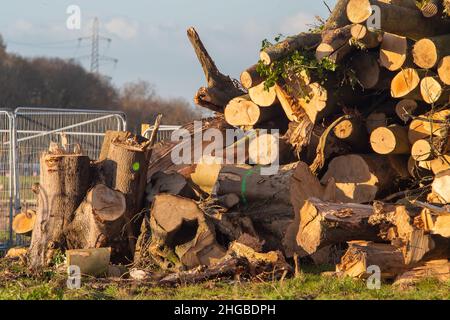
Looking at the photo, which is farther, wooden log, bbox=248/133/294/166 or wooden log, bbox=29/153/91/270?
wooden log, bbox=248/133/294/166

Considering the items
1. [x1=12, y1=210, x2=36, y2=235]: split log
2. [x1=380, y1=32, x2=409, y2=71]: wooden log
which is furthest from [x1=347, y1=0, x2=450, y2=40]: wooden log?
[x1=12, y1=210, x2=36, y2=235]: split log

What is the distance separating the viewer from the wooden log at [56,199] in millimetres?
9820

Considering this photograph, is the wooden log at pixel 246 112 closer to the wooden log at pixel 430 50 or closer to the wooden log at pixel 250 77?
the wooden log at pixel 250 77

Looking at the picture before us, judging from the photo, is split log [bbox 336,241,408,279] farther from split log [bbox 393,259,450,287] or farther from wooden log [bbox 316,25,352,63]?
wooden log [bbox 316,25,352,63]

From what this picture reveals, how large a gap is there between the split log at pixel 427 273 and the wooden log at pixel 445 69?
7.06 feet

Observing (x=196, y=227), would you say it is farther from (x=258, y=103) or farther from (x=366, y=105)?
(x=366, y=105)

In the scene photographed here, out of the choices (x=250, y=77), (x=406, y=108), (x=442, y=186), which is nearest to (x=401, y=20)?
(x=406, y=108)

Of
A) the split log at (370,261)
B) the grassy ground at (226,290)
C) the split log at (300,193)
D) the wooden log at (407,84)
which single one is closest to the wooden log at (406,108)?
the wooden log at (407,84)

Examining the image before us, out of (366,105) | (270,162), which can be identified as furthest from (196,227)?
(366,105)

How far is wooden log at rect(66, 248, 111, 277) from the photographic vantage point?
8.96 m

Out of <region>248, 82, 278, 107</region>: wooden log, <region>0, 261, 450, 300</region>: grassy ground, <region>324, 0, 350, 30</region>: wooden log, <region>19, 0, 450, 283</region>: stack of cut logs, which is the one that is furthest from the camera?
<region>248, 82, 278, 107</region>: wooden log

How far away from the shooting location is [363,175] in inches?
415

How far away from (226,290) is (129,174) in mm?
2423

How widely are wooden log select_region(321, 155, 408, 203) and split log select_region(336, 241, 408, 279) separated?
5.82 ft
